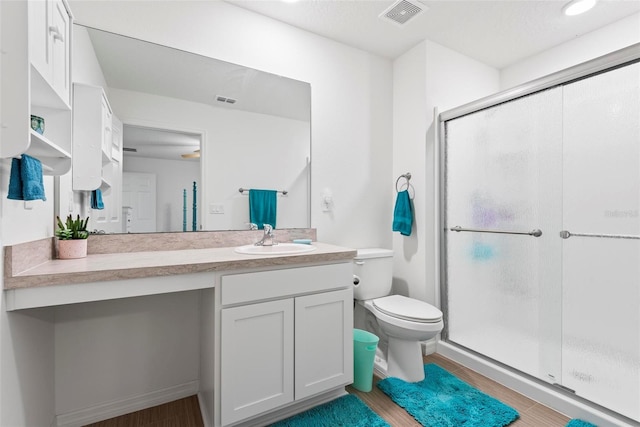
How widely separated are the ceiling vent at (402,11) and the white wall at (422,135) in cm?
34

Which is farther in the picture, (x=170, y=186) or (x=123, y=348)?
(x=170, y=186)

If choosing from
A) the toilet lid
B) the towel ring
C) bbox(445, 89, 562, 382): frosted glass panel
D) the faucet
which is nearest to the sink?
the faucet

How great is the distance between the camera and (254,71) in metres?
1.99

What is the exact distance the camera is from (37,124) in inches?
40.8

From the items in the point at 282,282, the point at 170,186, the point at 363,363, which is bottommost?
the point at 363,363

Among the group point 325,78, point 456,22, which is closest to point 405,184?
point 325,78

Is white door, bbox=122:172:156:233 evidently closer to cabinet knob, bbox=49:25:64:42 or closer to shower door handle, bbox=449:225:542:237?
cabinet knob, bbox=49:25:64:42

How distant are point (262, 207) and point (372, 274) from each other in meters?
0.91

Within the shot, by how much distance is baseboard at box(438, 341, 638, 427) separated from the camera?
57.9 inches

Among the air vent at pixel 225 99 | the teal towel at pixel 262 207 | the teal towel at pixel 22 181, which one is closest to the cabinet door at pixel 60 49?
the teal towel at pixel 22 181

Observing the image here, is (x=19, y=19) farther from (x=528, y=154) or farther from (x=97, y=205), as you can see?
(x=528, y=154)

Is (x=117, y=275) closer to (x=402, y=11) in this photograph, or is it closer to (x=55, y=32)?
(x=55, y=32)

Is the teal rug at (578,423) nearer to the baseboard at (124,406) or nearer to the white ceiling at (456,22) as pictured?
the baseboard at (124,406)

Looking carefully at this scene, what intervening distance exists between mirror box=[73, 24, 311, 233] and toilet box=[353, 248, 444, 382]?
0.57 m
